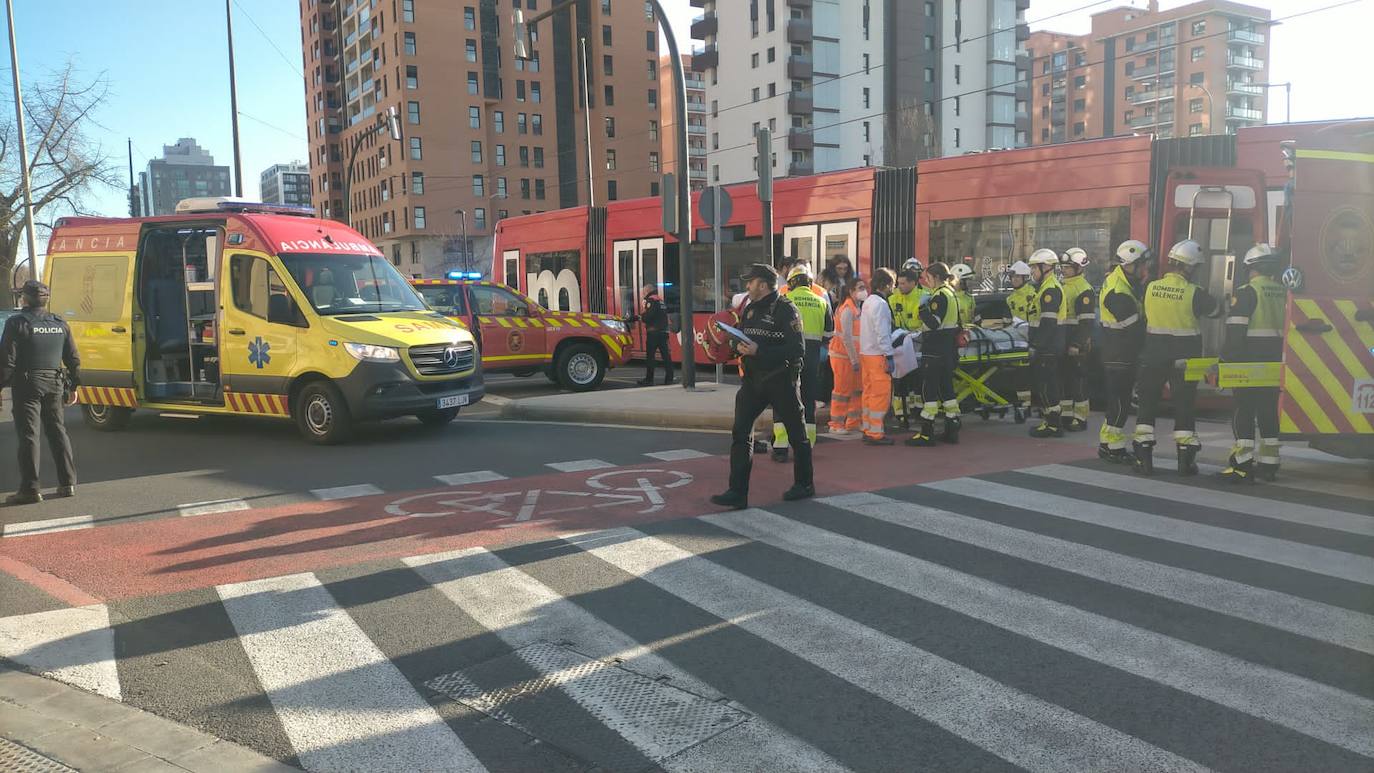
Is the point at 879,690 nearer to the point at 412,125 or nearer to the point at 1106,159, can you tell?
the point at 1106,159

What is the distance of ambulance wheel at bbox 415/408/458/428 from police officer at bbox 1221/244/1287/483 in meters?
8.20

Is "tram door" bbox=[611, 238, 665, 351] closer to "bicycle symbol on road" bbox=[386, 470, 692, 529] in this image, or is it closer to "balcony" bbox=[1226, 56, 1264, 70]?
"bicycle symbol on road" bbox=[386, 470, 692, 529]

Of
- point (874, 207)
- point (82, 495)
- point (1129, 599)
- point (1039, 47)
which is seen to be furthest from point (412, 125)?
point (1129, 599)

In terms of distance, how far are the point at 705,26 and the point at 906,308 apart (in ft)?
221

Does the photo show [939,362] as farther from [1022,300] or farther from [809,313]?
[1022,300]

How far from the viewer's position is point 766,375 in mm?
7617

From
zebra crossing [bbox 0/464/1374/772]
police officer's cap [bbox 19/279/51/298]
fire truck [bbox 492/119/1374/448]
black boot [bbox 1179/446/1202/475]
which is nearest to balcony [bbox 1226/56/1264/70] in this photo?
fire truck [bbox 492/119/1374/448]

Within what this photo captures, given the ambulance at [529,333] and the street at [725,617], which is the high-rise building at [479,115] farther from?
the street at [725,617]

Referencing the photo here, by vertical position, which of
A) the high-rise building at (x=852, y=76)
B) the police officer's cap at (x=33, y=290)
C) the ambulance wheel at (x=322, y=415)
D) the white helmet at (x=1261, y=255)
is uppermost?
the high-rise building at (x=852, y=76)

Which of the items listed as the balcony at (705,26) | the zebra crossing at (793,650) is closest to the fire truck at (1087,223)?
the zebra crossing at (793,650)

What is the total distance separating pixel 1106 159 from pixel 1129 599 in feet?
31.3

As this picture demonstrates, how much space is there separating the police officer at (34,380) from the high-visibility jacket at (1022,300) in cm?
974

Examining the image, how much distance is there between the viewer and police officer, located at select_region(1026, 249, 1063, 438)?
10.6 meters

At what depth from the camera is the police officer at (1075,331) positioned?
10.8 metres
